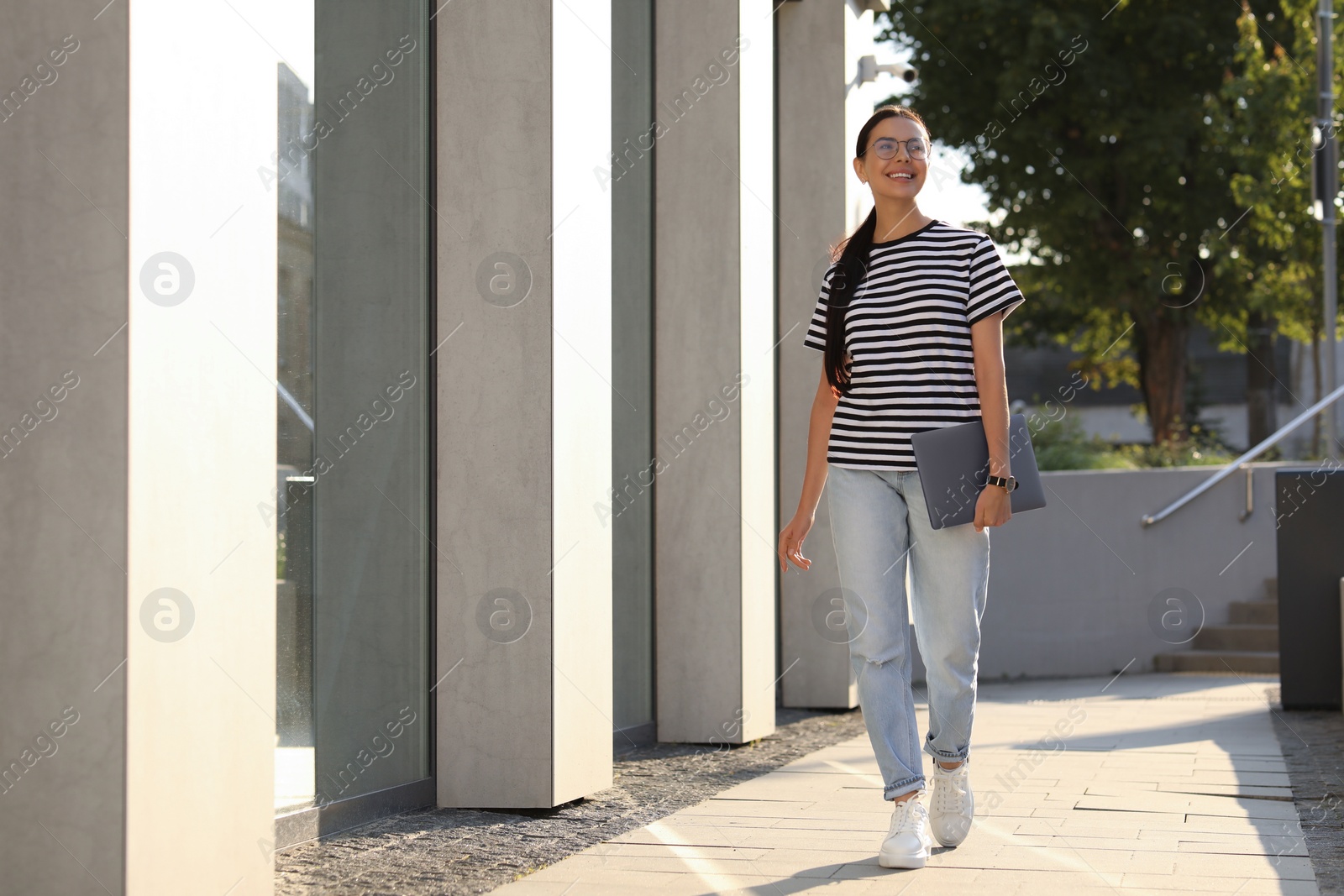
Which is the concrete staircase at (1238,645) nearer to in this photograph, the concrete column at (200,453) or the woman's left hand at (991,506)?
the woman's left hand at (991,506)

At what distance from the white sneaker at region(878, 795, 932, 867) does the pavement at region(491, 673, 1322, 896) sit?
4 centimetres

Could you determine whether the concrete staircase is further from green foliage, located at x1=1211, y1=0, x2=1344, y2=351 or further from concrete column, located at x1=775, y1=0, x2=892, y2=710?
green foliage, located at x1=1211, y1=0, x2=1344, y2=351

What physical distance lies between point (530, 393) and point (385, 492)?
1.87ft

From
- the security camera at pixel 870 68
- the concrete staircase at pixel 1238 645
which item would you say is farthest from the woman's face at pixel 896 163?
the concrete staircase at pixel 1238 645

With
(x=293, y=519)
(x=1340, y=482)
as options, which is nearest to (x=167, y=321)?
(x=293, y=519)

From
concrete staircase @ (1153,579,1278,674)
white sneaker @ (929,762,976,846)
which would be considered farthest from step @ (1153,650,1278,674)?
white sneaker @ (929,762,976,846)

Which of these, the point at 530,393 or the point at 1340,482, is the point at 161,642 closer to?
the point at 530,393

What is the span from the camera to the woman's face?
406 centimetres

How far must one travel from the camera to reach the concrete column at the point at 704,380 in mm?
6566

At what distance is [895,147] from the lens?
405 cm

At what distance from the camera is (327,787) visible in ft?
14.3

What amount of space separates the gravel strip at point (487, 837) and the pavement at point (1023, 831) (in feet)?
0.32

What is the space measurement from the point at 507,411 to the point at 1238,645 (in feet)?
27.1

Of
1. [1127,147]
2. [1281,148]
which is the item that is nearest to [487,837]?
[1281,148]
